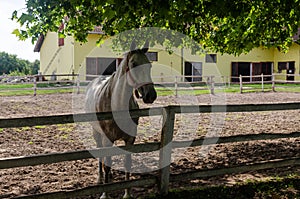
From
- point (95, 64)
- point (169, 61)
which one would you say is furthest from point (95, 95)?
point (169, 61)

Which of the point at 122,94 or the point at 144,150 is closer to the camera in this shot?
the point at 144,150

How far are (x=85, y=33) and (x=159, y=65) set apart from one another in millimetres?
22609

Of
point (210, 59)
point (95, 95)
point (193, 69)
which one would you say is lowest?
point (95, 95)

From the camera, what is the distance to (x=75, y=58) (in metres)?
27.2

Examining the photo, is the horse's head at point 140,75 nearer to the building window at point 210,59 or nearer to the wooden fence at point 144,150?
the wooden fence at point 144,150

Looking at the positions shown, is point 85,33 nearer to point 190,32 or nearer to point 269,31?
point 190,32

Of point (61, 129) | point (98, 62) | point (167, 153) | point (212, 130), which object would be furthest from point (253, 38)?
point (98, 62)

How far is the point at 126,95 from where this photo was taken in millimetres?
4523

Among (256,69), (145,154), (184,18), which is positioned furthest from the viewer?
(256,69)

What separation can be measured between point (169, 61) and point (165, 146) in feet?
87.8

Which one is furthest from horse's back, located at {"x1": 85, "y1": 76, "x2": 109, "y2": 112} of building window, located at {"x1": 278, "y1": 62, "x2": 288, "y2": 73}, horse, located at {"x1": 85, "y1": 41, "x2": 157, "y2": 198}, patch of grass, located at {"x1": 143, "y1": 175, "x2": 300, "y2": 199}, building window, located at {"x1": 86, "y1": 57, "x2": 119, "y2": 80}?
building window, located at {"x1": 278, "y1": 62, "x2": 288, "y2": 73}

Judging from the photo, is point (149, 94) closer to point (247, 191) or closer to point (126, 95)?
point (126, 95)

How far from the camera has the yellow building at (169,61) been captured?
2755cm

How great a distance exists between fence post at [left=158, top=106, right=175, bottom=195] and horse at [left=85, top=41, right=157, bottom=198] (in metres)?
0.32
